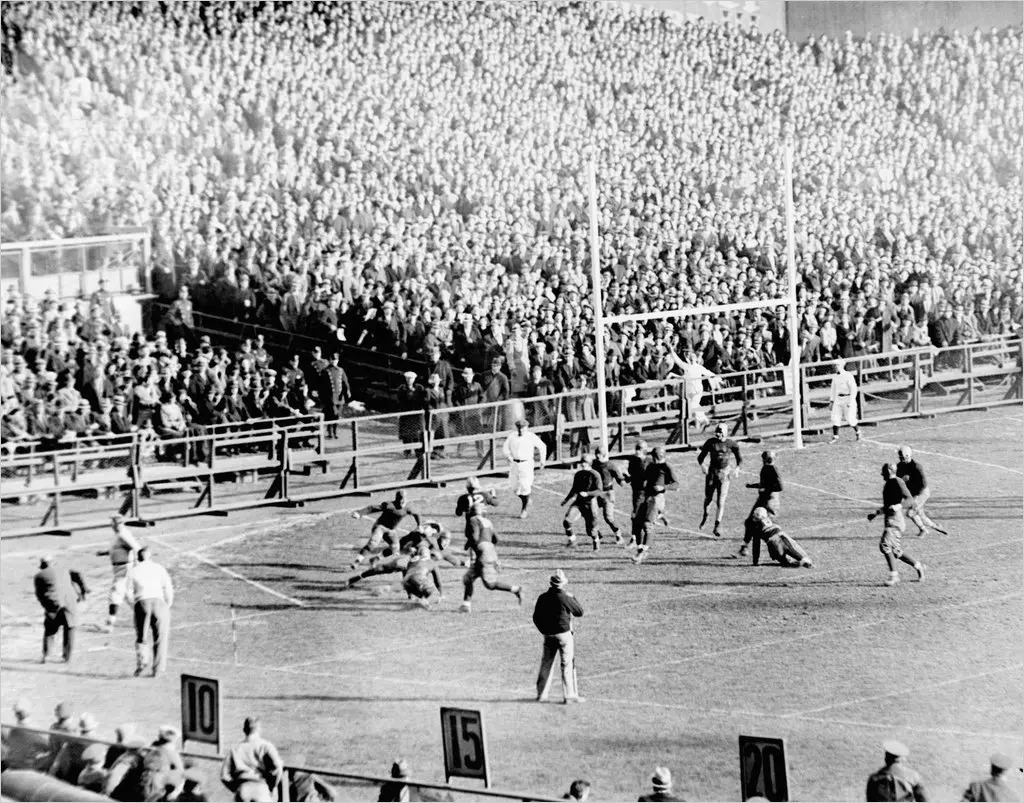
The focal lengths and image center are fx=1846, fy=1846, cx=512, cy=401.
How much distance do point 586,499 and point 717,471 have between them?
1628mm

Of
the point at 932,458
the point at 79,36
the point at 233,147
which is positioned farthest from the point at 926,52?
the point at 79,36

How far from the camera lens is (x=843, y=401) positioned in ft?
75.4

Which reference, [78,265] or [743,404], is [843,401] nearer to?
[743,404]

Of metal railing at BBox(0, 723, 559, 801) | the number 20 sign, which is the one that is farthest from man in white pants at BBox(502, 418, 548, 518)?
the number 20 sign

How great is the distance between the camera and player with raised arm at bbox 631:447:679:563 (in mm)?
19797

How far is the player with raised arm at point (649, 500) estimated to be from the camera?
65.0ft

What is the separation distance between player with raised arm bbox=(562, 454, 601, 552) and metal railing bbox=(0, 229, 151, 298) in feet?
21.2

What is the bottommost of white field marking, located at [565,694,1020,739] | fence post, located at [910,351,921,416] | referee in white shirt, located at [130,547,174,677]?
white field marking, located at [565,694,1020,739]

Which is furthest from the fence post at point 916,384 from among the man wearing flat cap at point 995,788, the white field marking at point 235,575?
the man wearing flat cap at point 995,788

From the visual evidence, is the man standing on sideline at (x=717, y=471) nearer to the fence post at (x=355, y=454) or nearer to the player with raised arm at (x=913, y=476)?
the player with raised arm at (x=913, y=476)

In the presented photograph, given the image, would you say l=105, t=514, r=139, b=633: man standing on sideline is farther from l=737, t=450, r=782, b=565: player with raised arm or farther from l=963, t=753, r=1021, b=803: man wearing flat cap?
l=963, t=753, r=1021, b=803: man wearing flat cap

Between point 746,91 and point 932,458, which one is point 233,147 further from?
point 932,458

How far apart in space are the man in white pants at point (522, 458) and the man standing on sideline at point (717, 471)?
74.8 inches

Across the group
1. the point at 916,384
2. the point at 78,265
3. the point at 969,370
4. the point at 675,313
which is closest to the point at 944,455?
the point at 916,384
